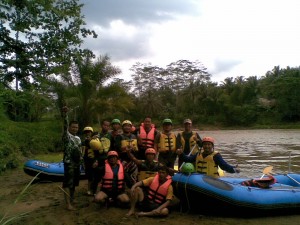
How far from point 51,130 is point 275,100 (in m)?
32.0

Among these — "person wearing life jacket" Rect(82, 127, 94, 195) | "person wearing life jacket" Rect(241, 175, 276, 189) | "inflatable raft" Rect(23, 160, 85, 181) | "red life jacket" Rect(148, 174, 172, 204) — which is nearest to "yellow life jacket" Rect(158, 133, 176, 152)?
"red life jacket" Rect(148, 174, 172, 204)

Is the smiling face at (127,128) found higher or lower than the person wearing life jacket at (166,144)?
higher

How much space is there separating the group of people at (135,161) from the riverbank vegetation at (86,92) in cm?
133

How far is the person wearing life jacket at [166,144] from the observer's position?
6036mm

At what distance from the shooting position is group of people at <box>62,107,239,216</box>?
17.0 ft

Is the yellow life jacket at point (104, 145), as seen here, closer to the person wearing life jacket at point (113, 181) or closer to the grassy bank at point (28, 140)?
the person wearing life jacket at point (113, 181)

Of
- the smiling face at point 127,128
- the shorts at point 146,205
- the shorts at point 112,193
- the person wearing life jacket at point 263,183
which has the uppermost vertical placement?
the smiling face at point 127,128

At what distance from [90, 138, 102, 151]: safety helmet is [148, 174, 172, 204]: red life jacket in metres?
1.28

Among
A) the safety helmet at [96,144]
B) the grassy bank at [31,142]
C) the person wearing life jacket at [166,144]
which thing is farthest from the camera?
the grassy bank at [31,142]

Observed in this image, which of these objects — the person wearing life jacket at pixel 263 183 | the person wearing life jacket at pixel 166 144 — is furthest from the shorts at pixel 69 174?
the person wearing life jacket at pixel 263 183

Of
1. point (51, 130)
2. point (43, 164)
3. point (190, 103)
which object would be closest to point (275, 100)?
point (190, 103)

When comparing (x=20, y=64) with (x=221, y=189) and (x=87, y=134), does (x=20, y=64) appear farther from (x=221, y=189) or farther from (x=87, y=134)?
(x=221, y=189)

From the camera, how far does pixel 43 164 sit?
7.91 m

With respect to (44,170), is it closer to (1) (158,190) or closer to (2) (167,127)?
(2) (167,127)
